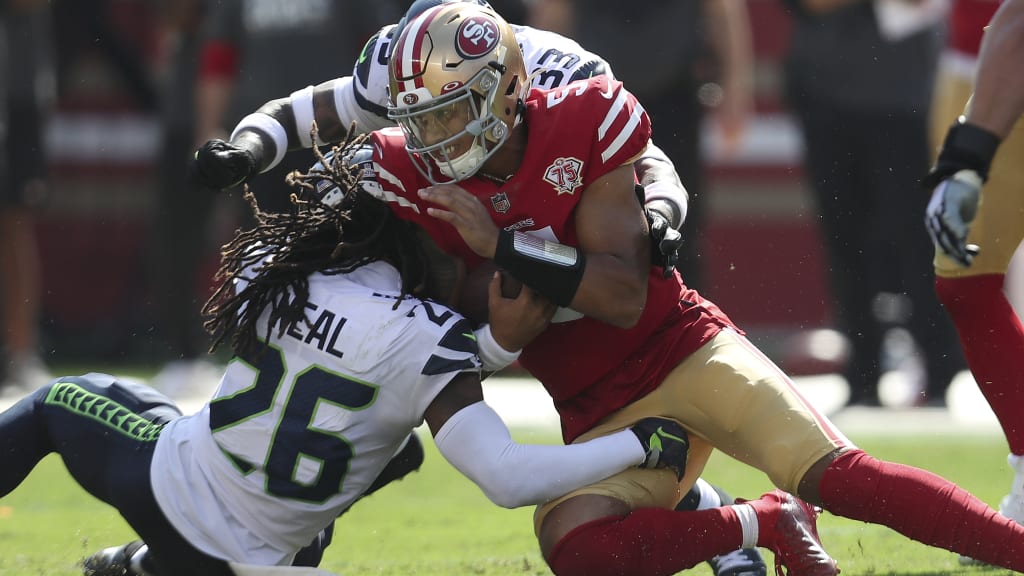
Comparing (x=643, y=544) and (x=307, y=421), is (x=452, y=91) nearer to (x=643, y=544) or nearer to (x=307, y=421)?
(x=307, y=421)

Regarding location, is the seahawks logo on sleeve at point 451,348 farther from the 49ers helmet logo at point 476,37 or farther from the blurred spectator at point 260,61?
the blurred spectator at point 260,61

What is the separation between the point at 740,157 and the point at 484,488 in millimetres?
6700

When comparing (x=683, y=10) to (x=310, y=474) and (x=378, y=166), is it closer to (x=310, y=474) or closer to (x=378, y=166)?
(x=378, y=166)

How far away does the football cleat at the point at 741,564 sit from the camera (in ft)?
13.5

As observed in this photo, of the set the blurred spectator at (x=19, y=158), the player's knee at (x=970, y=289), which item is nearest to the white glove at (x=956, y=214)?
the player's knee at (x=970, y=289)

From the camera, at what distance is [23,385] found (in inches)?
319

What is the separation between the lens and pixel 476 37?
3.86 metres

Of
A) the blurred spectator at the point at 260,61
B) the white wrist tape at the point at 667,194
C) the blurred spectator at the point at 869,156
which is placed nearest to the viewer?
the white wrist tape at the point at 667,194

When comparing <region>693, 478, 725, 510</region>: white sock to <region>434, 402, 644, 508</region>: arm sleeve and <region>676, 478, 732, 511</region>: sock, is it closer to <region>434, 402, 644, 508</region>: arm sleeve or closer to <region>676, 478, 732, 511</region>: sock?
<region>676, 478, 732, 511</region>: sock

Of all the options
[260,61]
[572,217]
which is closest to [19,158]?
[260,61]

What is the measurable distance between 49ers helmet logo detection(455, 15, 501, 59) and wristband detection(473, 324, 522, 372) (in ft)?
2.12

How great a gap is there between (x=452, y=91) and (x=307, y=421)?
83 centimetres

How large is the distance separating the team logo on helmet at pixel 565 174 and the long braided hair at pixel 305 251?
38cm

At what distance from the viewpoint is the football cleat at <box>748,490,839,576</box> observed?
384 centimetres
